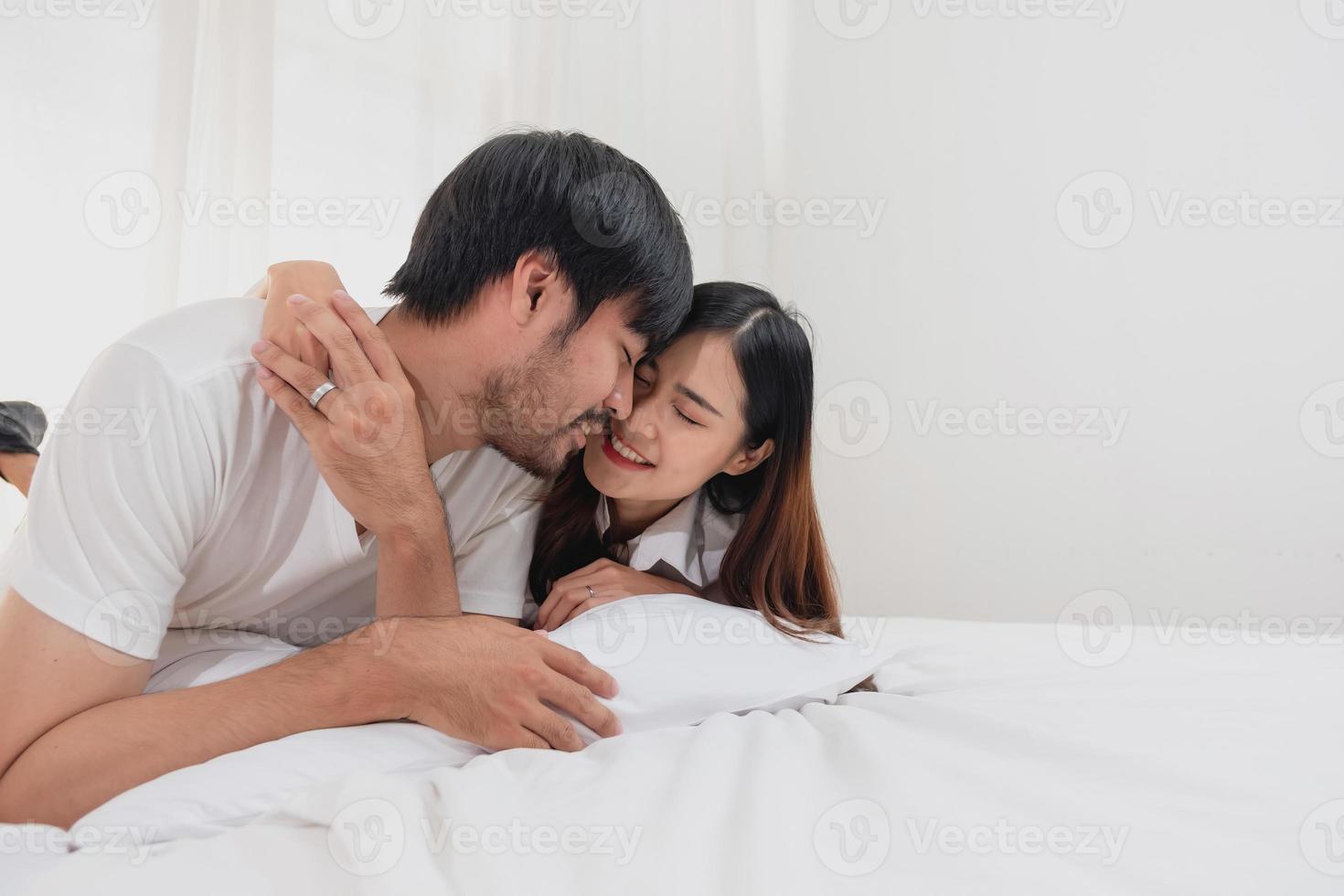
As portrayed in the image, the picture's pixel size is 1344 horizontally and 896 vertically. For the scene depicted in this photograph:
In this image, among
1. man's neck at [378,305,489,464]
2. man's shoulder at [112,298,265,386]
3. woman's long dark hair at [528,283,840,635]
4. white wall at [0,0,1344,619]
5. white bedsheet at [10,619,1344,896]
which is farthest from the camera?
white wall at [0,0,1344,619]

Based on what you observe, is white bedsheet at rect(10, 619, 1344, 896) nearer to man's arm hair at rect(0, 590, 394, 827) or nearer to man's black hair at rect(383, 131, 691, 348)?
man's arm hair at rect(0, 590, 394, 827)

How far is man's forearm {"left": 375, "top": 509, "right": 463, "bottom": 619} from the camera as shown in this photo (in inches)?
46.9

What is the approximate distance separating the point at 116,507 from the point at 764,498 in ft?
3.15

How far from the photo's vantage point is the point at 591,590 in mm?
1399

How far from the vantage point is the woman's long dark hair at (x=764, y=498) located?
1.55 metres

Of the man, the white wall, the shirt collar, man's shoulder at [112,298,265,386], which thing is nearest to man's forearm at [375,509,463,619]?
the man

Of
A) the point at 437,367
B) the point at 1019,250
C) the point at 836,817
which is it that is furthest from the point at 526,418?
the point at 1019,250

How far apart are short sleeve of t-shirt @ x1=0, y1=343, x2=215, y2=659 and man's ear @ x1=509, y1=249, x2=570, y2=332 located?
0.43 meters

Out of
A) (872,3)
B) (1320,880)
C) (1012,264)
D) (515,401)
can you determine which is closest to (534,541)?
(515,401)

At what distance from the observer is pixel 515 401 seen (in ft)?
4.31

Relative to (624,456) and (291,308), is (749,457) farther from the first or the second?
(291,308)

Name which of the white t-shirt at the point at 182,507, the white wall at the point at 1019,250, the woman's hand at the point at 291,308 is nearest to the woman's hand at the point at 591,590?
the white t-shirt at the point at 182,507

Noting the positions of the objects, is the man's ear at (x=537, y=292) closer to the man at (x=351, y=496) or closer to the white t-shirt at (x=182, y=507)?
the man at (x=351, y=496)

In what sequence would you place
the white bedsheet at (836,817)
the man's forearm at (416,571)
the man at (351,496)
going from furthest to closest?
the man's forearm at (416,571) < the man at (351,496) < the white bedsheet at (836,817)
